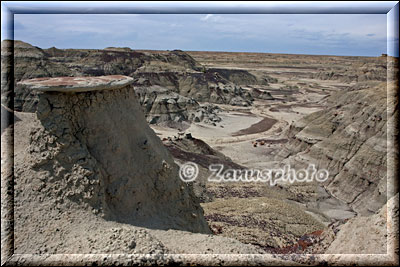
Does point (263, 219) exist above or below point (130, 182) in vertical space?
below

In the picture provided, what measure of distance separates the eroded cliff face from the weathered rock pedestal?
14435mm

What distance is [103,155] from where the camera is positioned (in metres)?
7.25

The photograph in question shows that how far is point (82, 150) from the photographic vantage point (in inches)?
272

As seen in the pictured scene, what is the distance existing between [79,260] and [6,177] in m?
2.60

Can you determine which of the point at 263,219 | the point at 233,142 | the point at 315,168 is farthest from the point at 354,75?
the point at 263,219

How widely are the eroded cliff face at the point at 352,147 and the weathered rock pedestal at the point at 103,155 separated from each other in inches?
568

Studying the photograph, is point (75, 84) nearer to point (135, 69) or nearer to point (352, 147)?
point (352, 147)

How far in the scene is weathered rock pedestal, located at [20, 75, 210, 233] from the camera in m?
6.64

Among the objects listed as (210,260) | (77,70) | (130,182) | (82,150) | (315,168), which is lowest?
(315,168)

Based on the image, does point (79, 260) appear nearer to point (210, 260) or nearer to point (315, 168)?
point (210, 260)
